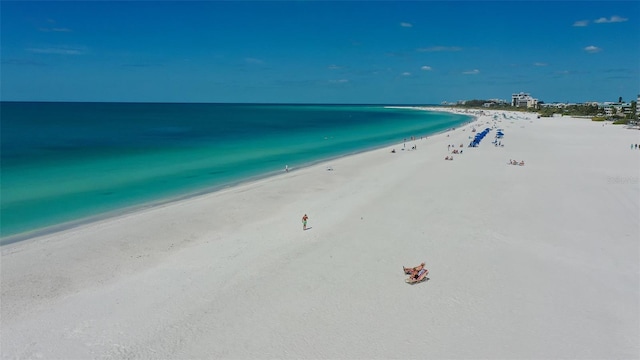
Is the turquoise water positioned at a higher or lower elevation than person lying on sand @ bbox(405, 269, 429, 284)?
higher

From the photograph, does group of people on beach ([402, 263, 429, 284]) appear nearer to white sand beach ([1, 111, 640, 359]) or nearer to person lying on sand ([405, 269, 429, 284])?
person lying on sand ([405, 269, 429, 284])

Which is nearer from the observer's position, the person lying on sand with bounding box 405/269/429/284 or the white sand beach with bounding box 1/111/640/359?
the white sand beach with bounding box 1/111/640/359

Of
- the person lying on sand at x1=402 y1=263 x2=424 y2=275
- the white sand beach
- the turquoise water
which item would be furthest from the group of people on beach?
the turquoise water

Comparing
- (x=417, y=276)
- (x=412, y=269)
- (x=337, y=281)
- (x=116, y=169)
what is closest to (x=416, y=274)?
(x=417, y=276)

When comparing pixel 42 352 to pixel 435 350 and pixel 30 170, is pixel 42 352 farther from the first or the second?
pixel 30 170

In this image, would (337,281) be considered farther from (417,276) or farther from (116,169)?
(116,169)

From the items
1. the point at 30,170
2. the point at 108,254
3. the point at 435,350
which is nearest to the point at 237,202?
the point at 108,254
